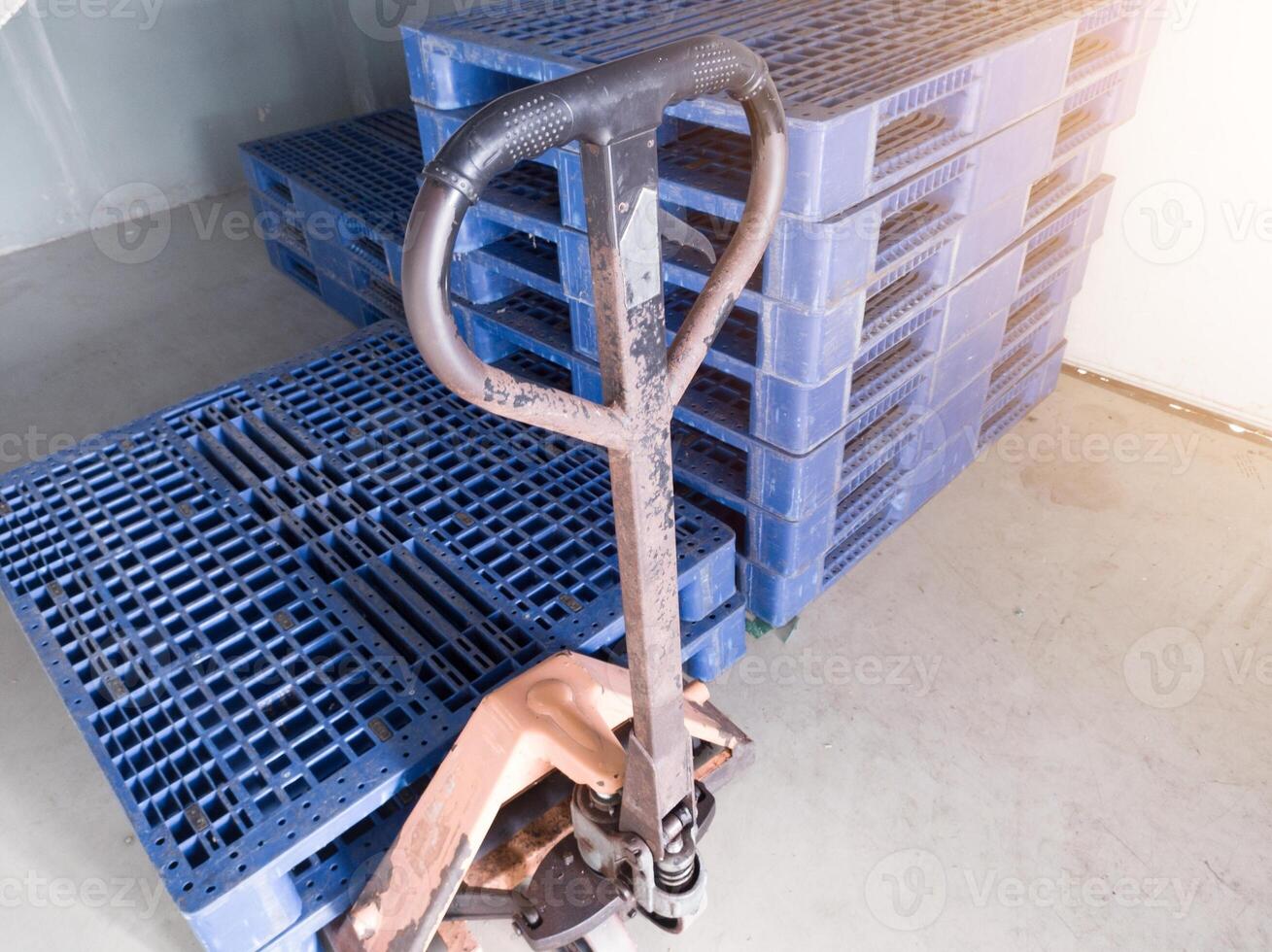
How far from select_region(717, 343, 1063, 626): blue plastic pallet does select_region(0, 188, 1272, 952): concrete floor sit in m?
0.10

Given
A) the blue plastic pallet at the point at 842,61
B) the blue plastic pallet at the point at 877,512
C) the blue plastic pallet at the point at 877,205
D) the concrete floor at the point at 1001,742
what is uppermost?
the blue plastic pallet at the point at 842,61

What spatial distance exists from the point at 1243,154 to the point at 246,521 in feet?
10.7

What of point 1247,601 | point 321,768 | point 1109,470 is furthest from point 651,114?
point 1109,470

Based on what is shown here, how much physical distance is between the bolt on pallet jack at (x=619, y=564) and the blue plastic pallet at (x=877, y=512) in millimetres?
601

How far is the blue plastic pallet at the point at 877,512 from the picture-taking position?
254 cm

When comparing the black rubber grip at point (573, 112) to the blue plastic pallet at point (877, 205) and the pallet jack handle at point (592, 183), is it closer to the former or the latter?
the pallet jack handle at point (592, 183)

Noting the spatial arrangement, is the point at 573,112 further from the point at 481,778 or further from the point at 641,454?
the point at 481,778

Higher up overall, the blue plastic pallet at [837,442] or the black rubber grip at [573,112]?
the black rubber grip at [573,112]

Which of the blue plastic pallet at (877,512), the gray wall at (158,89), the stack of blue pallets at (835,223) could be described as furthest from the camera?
the gray wall at (158,89)

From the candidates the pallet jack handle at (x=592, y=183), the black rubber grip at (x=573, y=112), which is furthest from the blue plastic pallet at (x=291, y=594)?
the black rubber grip at (x=573, y=112)

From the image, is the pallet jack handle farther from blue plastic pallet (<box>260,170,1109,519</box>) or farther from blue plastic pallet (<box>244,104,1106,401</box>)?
blue plastic pallet (<box>260,170,1109,519</box>)

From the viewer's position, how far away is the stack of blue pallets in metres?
2.01

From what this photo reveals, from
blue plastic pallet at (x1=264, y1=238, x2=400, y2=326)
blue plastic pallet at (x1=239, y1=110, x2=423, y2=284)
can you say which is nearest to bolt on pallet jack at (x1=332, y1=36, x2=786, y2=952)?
blue plastic pallet at (x1=239, y1=110, x2=423, y2=284)

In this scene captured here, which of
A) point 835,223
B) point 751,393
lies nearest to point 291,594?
point 751,393
